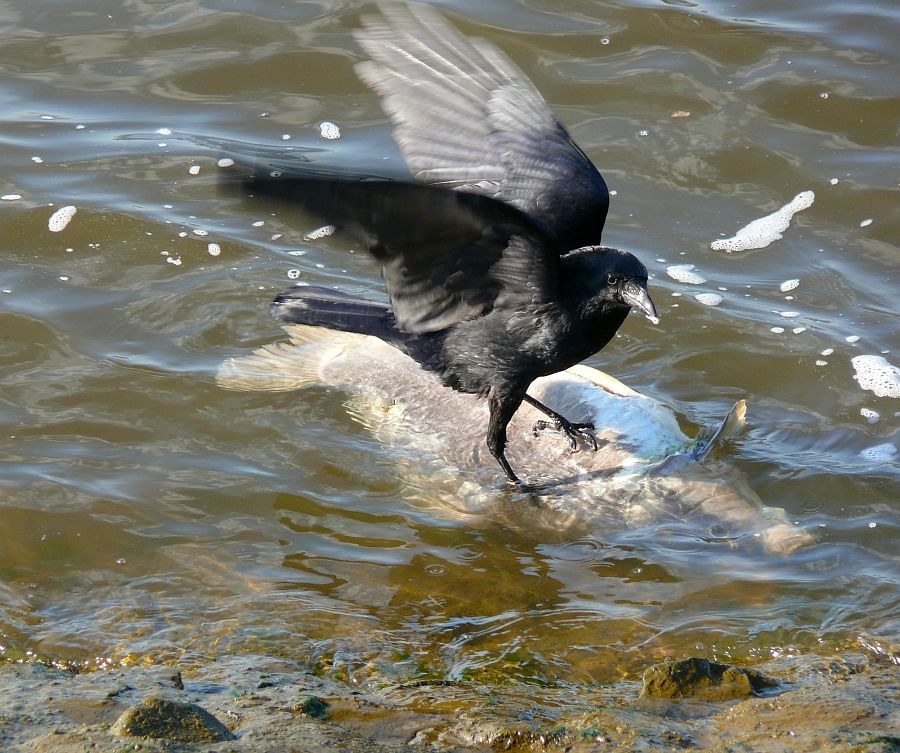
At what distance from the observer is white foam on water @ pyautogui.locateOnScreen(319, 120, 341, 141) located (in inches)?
308

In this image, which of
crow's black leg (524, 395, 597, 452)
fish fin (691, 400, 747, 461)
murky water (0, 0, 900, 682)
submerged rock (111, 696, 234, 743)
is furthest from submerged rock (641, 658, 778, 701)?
crow's black leg (524, 395, 597, 452)

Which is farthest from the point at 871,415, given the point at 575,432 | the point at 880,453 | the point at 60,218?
the point at 60,218

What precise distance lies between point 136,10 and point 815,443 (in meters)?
6.11

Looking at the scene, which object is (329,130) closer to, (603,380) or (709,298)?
(709,298)

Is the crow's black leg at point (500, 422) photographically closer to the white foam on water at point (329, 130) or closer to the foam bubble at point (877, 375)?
the foam bubble at point (877, 375)

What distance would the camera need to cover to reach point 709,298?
6.54 meters

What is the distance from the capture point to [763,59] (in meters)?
8.44

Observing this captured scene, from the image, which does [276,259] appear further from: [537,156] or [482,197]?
[482,197]

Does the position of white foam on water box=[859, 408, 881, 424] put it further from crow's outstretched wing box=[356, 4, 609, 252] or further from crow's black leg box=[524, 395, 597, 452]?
crow's outstretched wing box=[356, 4, 609, 252]

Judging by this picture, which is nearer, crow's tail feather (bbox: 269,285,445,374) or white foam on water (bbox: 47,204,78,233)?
crow's tail feather (bbox: 269,285,445,374)

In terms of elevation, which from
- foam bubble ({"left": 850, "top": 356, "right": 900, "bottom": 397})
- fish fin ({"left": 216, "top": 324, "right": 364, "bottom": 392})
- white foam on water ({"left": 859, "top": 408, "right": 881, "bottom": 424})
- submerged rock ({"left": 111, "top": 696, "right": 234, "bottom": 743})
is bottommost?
fish fin ({"left": 216, "top": 324, "right": 364, "bottom": 392})

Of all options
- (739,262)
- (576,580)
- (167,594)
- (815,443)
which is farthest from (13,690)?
(739,262)

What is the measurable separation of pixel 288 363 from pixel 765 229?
10.2 feet

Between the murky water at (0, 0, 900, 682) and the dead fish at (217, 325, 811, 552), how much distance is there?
10 centimetres
